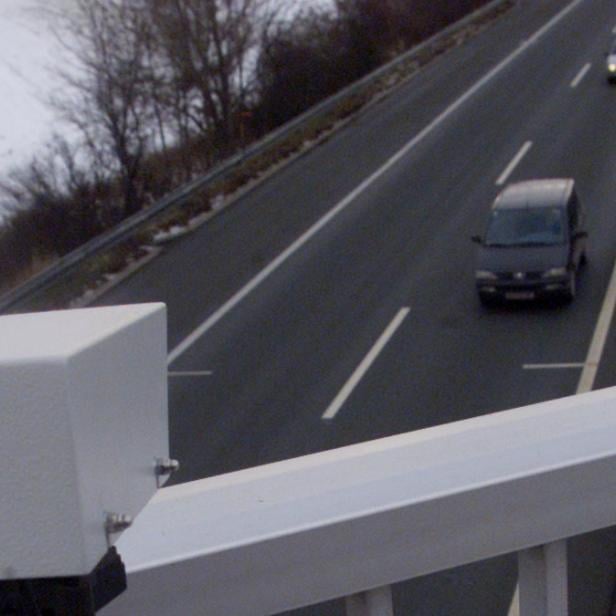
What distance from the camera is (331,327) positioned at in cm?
1767

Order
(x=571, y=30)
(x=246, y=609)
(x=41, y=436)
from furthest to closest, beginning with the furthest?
(x=571, y=30), (x=246, y=609), (x=41, y=436)

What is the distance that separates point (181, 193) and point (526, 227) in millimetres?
8025

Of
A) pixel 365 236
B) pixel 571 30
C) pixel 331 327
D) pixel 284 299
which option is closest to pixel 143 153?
pixel 365 236

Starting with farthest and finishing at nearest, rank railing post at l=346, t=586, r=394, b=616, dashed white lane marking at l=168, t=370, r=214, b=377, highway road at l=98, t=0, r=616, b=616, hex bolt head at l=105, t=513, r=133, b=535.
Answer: dashed white lane marking at l=168, t=370, r=214, b=377 → highway road at l=98, t=0, r=616, b=616 → railing post at l=346, t=586, r=394, b=616 → hex bolt head at l=105, t=513, r=133, b=535

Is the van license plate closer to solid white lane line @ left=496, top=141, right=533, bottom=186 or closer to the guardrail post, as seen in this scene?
solid white lane line @ left=496, top=141, right=533, bottom=186

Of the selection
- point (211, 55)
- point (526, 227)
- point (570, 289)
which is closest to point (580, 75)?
point (211, 55)

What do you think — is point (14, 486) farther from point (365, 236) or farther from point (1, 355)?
point (365, 236)

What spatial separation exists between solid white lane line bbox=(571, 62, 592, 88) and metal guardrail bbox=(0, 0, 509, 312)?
5.72m

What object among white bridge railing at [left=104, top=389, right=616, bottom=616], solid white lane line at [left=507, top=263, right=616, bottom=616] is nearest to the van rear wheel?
solid white lane line at [left=507, top=263, right=616, bottom=616]

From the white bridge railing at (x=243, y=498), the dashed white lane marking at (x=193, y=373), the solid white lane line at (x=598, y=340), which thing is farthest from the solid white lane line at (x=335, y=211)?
the white bridge railing at (x=243, y=498)

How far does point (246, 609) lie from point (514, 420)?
1.86 feet

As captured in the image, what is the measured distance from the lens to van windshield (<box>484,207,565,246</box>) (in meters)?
18.6

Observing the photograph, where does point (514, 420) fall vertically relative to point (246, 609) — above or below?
above

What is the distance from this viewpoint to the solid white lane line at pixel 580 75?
34.6 metres
